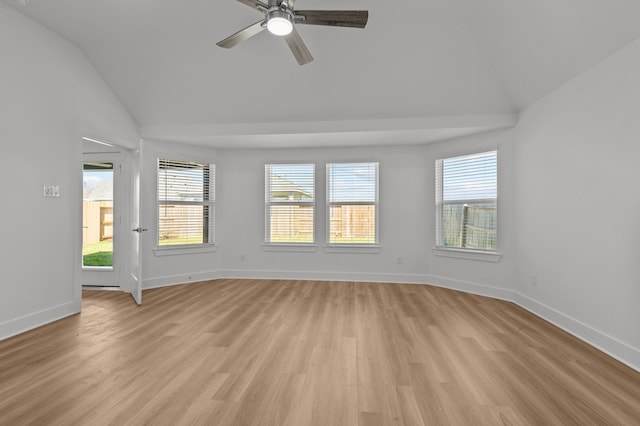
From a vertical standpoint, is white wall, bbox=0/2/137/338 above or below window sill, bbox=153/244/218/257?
above

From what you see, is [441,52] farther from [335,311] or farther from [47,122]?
[47,122]

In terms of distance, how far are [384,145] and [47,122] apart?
4590 millimetres

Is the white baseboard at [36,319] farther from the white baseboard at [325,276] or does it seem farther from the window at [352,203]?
the window at [352,203]

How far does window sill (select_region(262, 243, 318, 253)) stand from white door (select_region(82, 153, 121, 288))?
231 centimetres

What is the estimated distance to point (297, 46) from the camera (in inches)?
Result: 106

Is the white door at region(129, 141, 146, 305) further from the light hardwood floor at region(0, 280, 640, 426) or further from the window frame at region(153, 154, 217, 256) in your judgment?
the window frame at region(153, 154, 217, 256)

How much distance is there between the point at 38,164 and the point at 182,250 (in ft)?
7.95

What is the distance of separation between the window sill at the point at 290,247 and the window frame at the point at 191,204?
39.3 inches

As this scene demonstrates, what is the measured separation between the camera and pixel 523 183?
4.03 metres

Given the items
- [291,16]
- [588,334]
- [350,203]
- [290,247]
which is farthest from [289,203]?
[588,334]

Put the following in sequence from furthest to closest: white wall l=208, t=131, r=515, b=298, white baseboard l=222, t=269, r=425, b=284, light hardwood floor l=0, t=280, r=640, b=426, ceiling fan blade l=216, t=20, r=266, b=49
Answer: white baseboard l=222, t=269, r=425, b=284 < white wall l=208, t=131, r=515, b=298 < ceiling fan blade l=216, t=20, r=266, b=49 < light hardwood floor l=0, t=280, r=640, b=426

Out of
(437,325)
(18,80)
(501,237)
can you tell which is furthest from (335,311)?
(18,80)

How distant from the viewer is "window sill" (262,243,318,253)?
565 centimetres

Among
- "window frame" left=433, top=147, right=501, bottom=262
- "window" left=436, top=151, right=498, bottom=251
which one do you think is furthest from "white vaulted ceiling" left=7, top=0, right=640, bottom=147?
"window" left=436, top=151, right=498, bottom=251
